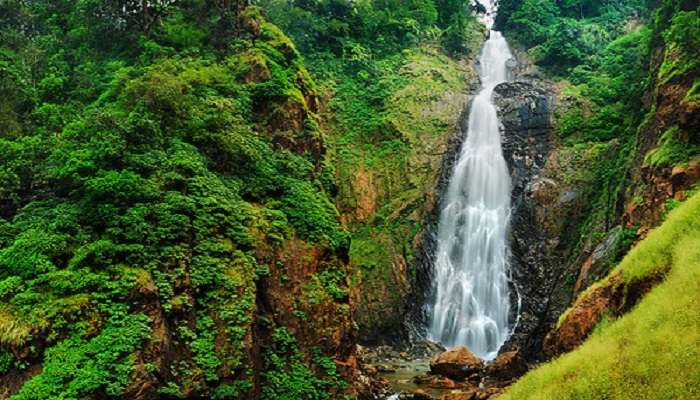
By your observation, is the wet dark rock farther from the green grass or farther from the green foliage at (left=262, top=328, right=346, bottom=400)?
the green grass

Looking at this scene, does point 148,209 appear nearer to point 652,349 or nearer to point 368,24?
point 652,349

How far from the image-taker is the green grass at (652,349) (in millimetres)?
8359

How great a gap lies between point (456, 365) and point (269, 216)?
10215mm

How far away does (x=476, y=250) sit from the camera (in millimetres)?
29250

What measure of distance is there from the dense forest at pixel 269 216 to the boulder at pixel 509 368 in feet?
1.01

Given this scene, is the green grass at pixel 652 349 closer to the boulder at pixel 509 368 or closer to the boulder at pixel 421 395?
the boulder at pixel 421 395

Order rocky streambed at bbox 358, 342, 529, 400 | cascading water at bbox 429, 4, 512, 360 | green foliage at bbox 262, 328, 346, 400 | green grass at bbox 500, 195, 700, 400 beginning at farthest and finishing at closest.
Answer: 1. cascading water at bbox 429, 4, 512, 360
2. rocky streambed at bbox 358, 342, 529, 400
3. green foliage at bbox 262, 328, 346, 400
4. green grass at bbox 500, 195, 700, 400

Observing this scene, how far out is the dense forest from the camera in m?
10.8

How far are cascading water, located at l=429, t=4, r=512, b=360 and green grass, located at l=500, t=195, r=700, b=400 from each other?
47.8 feet

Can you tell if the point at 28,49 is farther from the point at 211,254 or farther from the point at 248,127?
the point at 211,254

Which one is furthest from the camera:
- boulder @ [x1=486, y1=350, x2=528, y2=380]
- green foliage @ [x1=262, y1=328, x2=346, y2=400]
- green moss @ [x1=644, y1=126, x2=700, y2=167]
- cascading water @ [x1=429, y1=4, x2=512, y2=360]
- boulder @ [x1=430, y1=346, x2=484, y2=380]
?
cascading water @ [x1=429, y1=4, x2=512, y2=360]

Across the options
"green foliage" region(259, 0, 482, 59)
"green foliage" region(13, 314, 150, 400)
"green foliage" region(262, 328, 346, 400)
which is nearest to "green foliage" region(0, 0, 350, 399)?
"green foliage" region(13, 314, 150, 400)

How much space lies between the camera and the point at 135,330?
11297 millimetres

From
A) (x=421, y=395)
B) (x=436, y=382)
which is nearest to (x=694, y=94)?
(x=436, y=382)
